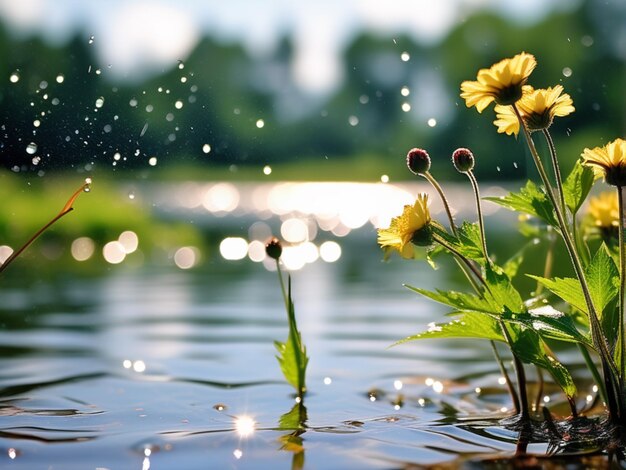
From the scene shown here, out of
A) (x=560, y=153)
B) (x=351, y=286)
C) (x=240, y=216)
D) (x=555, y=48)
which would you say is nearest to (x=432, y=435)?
(x=351, y=286)

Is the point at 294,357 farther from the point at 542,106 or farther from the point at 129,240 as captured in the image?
the point at 129,240

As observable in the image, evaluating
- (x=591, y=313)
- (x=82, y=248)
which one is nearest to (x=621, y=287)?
→ (x=591, y=313)

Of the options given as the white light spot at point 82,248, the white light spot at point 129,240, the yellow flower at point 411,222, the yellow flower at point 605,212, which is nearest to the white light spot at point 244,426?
the yellow flower at point 411,222

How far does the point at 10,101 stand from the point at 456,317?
20.0 metres

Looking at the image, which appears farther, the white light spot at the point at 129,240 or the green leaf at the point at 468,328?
the white light spot at the point at 129,240

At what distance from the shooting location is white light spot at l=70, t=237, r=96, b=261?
8.38 meters

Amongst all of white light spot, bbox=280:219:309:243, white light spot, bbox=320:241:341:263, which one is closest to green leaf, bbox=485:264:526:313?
white light spot, bbox=320:241:341:263

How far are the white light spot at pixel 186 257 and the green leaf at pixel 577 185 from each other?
5621mm

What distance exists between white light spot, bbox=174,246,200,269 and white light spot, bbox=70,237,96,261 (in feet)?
2.66

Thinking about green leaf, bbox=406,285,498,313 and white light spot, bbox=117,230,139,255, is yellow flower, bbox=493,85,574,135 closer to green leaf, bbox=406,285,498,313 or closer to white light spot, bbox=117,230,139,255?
green leaf, bbox=406,285,498,313

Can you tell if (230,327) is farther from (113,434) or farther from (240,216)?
(240,216)

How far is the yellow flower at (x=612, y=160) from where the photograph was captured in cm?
170

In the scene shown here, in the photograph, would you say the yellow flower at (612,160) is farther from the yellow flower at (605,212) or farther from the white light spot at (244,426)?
the white light spot at (244,426)

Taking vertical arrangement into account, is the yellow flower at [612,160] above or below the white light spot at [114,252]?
below
